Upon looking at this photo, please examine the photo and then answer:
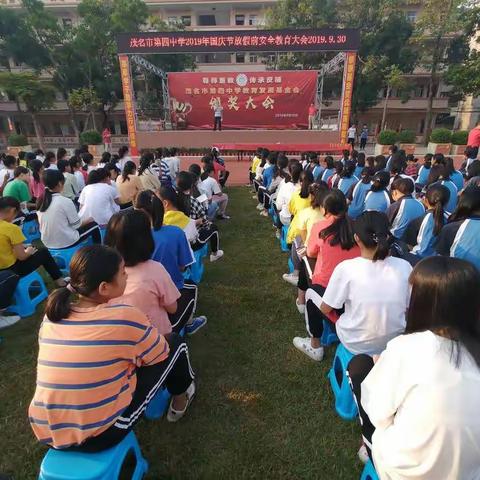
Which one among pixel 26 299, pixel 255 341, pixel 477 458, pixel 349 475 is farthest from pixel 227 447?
pixel 26 299

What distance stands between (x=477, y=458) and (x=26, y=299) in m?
3.52

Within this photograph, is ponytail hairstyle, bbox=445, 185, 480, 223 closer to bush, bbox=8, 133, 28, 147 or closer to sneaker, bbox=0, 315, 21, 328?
sneaker, bbox=0, 315, 21, 328

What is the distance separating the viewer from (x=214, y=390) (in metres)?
2.38

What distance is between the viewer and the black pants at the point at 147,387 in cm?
146

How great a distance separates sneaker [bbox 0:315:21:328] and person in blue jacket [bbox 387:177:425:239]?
3905 millimetres

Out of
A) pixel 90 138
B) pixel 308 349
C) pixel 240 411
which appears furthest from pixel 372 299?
pixel 90 138

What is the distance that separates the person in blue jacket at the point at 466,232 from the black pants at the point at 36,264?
144 inches

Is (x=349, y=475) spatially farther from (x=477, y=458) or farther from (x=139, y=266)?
(x=139, y=266)

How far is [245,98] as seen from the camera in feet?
53.9

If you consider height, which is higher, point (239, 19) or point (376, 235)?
point (239, 19)

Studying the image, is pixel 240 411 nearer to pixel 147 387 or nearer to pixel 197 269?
pixel 147 387

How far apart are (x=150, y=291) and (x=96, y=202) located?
2744mm

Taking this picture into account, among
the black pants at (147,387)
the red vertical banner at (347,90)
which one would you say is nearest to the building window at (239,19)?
the red vertical banner at (347,90)

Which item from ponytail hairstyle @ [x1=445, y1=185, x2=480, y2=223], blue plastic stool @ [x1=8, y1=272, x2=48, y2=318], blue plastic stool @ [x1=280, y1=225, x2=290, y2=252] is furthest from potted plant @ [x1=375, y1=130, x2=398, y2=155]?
blue plastic stool @ [x1=8, y1=272, x2=48, y2=318]
